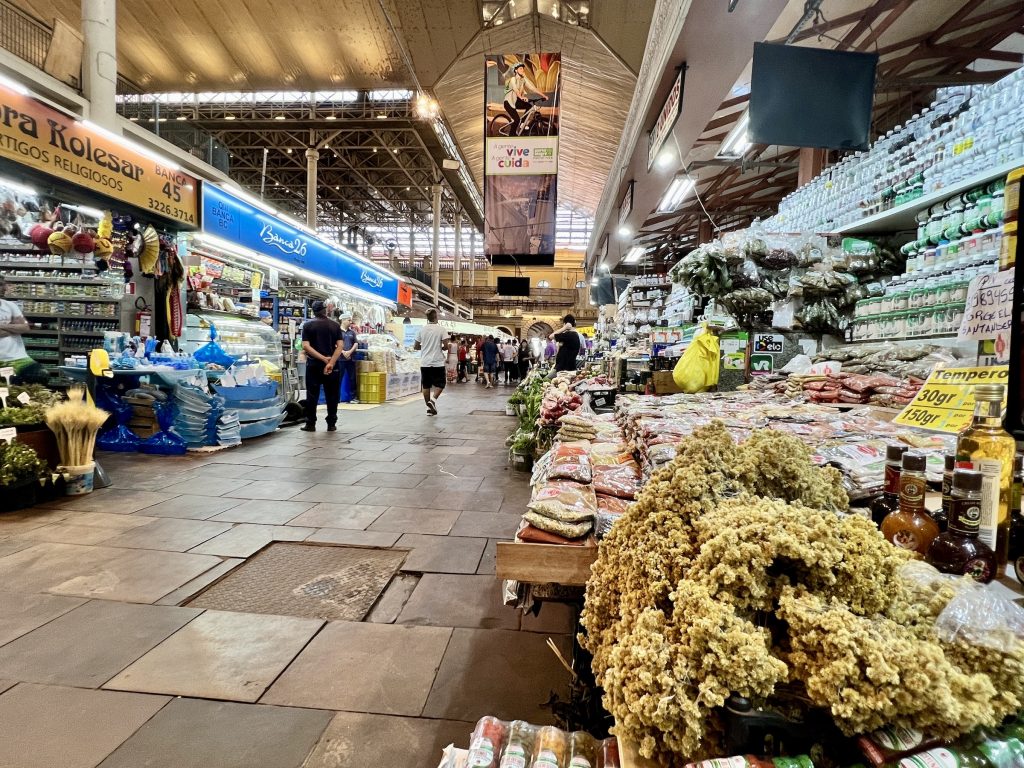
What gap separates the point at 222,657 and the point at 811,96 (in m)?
5.06

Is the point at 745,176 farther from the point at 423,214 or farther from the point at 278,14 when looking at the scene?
the point at 423,214

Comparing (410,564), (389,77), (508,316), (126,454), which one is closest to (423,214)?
(508,316)

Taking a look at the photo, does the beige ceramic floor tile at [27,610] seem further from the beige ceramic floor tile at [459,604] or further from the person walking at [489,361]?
the person walking at [489,361]

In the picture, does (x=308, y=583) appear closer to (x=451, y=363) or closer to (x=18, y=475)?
(x=18, y=475)

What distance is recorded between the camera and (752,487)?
1.22m

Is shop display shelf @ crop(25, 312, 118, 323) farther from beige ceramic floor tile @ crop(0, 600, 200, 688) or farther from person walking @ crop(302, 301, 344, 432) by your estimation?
beige ceramic floor tile @ crop(0, 600, 200, 688)

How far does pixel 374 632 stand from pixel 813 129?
14.8 ft

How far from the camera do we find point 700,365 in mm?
3924

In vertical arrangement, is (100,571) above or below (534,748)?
below

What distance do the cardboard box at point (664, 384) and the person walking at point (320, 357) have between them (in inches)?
168

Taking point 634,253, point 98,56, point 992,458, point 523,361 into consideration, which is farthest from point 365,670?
point 523,361

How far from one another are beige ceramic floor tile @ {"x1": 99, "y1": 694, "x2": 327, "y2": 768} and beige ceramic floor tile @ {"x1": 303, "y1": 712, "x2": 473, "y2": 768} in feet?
0.17

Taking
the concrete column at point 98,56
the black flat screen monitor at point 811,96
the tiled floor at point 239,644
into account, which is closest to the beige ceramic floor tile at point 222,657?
the tiled floor at point 239,644

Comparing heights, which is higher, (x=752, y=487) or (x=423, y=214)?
(x=423, y=214)
